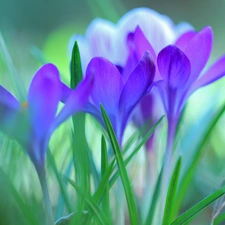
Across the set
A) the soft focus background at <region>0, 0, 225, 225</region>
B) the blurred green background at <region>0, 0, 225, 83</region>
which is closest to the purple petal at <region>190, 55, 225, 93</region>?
the soft focus background at <region>0, 0, 225, 225</region>

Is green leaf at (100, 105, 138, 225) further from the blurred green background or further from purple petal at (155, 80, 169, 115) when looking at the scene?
the blurred green background

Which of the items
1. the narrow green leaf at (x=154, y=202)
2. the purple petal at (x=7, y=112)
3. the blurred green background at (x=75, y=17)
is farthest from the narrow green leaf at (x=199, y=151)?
the blurred green background at (x=75, y=17)

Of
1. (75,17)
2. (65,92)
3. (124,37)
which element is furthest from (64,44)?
(65,92)

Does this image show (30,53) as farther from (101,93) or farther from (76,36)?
(101,93)

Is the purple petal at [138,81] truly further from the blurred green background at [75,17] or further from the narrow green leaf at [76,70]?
the blurred green background at [75,17]

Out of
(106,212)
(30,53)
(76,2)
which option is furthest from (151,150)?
(76,2)
